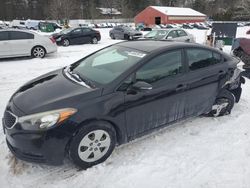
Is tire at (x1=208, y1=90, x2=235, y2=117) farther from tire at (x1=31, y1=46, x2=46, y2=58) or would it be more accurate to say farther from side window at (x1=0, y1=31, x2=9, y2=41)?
side window at (x1=0, y1=31, x2=9, y2=41)

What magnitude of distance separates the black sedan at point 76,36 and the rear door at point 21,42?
6.07 metres

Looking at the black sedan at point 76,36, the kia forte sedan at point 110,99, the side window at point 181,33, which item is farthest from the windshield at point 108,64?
the black sedan at point 76,36

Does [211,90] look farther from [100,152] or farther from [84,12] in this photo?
[84,12]

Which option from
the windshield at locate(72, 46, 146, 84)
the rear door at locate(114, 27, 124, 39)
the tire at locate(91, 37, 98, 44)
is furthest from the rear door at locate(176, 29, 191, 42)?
the windshield at locate(72, 46, 146, 84)

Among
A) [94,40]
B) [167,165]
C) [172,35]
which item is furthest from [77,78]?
[94,40]

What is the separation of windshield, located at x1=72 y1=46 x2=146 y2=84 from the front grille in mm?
1157

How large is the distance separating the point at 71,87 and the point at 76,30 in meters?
15.7

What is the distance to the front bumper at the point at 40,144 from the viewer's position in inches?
120

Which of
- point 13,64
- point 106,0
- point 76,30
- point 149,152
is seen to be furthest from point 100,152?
point 106,0

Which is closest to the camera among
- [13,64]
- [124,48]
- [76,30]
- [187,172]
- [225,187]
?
[225,187]

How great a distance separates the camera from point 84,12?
7519 centimetres

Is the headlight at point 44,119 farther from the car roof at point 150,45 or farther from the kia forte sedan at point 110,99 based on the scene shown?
the car roof at point 150,45

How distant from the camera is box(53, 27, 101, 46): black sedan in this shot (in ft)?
58.0

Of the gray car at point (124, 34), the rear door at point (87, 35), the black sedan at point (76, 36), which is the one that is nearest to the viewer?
the black sedan at point (76, 36)
